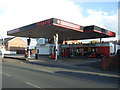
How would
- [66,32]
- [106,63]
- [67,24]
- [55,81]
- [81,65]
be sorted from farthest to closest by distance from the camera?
1. [66,32]
2. [67,24]
3. [81,65]
4. [106,63]
5. [55,81]

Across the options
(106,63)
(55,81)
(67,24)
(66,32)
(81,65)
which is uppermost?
(67,24)

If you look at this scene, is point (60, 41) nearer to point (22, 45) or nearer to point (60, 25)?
point (60, 25)

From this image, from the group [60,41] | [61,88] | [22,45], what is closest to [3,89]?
[61,88]

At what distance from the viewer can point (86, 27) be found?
86.6 feet

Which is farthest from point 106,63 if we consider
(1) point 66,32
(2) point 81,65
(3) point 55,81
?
(1) point 66,32

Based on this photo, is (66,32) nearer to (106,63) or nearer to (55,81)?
(106,63)

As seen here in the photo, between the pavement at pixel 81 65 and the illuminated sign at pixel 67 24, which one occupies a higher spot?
the illuminated sign at pixel 67 24

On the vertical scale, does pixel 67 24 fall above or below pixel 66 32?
above

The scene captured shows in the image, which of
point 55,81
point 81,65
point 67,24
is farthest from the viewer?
point 67,24

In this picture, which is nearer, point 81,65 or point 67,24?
point 81,65

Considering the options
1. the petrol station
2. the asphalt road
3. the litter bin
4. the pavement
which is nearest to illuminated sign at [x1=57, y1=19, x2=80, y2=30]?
the petrol station

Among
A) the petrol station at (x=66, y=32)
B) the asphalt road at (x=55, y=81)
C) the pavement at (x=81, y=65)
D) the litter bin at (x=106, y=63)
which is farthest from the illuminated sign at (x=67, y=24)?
the asphalt road at (x=55, y=81)

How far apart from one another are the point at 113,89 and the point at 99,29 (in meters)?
20.4

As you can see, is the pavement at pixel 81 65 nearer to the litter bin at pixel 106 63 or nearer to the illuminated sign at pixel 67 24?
the litter bin at pixel 106 63
